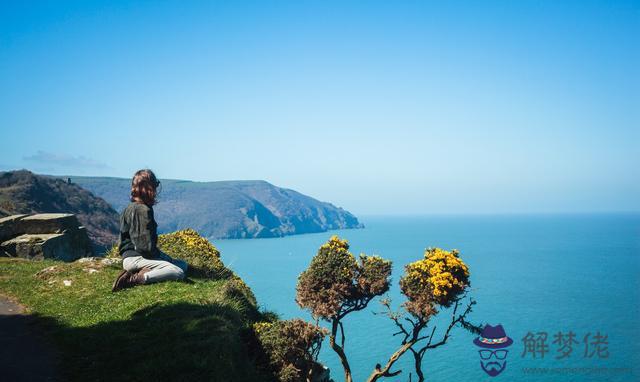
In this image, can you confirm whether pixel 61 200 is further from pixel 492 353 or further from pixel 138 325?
pixel 138 325

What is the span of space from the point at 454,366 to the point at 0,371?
164 feet

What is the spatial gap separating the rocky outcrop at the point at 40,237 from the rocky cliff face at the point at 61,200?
64.3 m

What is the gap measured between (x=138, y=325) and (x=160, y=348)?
154cm

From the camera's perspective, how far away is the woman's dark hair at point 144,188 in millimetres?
10898

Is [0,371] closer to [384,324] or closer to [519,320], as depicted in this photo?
[384,324]

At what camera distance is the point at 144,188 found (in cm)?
1093

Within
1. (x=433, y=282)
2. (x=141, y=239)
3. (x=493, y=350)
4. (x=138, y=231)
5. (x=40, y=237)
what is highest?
(x=138, y=231)

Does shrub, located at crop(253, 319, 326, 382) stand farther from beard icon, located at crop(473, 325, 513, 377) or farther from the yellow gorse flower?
beard icon, located at crop(473, 325, 513, 377)

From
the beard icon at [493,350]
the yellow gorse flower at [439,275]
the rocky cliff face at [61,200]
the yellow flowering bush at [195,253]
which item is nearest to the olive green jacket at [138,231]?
the yellow flowering bush at [195,253]

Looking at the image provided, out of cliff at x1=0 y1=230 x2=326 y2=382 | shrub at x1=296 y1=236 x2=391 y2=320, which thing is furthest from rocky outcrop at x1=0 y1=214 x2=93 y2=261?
shrub at x1=296 y1=236 x2=391 y2=320

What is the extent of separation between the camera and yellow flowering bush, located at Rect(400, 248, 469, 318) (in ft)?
44.1

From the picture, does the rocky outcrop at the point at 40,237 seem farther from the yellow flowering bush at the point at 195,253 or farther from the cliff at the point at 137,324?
the yellow flowering bush at the point at 195,253

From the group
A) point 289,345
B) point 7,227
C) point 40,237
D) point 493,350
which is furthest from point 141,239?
point 493,350

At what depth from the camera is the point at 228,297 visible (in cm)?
1176
